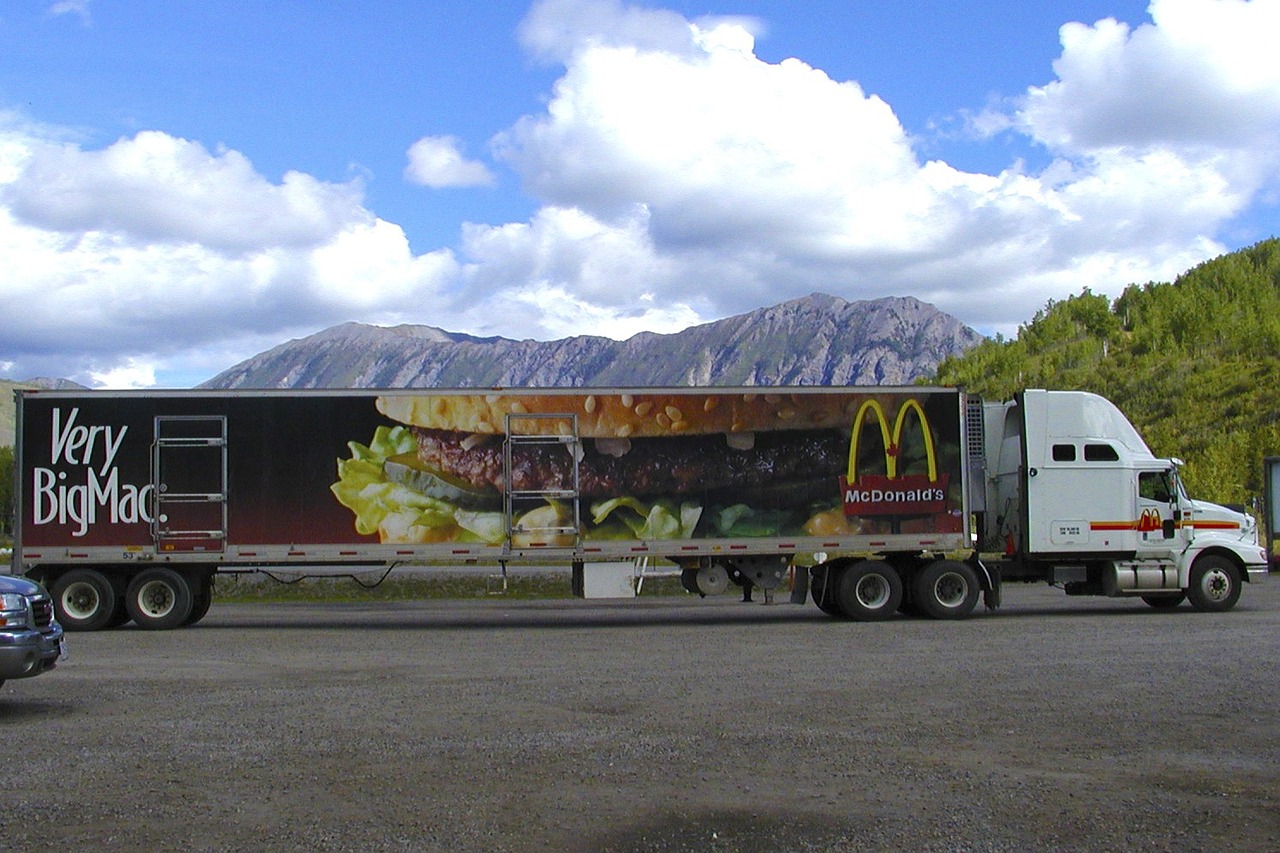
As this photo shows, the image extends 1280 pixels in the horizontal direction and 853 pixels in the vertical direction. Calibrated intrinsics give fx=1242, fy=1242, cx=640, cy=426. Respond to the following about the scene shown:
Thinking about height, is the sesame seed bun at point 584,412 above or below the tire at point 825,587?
above

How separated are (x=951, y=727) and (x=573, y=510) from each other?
10.2 metres

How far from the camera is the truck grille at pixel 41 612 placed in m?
11.2

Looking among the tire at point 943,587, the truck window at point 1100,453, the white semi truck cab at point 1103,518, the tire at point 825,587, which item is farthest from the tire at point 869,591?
the truck window at point 1100,453

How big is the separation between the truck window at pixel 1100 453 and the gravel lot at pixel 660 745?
3.93m

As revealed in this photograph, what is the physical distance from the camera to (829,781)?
812 cm

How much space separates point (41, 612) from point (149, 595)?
8949mm

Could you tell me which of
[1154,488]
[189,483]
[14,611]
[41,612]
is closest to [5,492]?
[189,483]

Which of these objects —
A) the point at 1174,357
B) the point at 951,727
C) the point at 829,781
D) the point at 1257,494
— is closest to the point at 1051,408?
the point at 951,727

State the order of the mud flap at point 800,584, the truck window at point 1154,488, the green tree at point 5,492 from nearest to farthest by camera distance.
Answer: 1. the mud flap at point 800,584
2. the truck window at point 1154,488
3. the green tree at point 5,492

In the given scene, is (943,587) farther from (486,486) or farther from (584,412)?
(486,486)

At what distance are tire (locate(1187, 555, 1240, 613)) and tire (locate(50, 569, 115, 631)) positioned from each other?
17713mm

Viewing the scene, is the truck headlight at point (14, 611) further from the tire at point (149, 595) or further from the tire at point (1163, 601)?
the tire at point (1163, 601)

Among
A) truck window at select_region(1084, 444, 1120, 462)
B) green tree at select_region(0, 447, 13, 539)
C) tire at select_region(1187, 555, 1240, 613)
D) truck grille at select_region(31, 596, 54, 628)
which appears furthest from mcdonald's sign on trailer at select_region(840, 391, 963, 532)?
green tree at select_region(0, 447, 13, 539)

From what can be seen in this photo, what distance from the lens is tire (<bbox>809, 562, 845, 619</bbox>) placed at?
67.4ft
